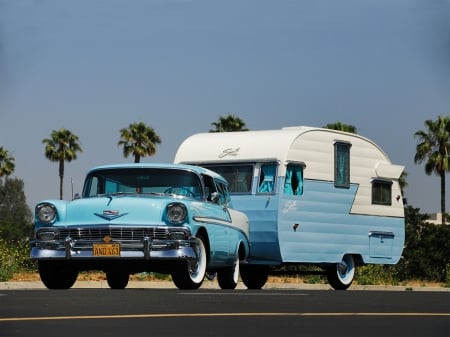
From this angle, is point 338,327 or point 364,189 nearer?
point 338,327

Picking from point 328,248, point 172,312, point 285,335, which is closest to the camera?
point 285,335

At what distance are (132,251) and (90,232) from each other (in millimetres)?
741

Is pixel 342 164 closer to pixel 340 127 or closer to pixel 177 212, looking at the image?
pixel 177 212

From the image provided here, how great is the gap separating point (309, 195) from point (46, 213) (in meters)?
6.45

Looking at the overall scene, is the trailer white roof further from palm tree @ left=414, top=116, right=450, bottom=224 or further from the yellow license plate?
palm tree @ left=414, top=116, right=450, bottom=224

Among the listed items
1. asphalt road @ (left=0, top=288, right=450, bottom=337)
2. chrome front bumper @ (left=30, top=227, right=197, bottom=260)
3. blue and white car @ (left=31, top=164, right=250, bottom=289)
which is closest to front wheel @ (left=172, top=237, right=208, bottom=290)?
blue and white car @ (left=31, top=164, right=250, bottom=289)

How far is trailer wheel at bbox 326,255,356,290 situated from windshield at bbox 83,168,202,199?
18.9 feet

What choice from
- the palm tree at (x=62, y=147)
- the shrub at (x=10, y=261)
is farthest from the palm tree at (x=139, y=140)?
the shrub at (x=10, y=261)

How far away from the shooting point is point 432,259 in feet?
186

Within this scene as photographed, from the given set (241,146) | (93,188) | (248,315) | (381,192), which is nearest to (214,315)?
(248,315)

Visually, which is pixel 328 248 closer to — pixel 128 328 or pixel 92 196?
pixel 92 196

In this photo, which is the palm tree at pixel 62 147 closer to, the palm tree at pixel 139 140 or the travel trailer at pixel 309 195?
the palm tree at pixel 139 140

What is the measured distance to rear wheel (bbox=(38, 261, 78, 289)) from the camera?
19.4 meters

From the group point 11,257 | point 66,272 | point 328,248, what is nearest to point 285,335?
point 66,272
